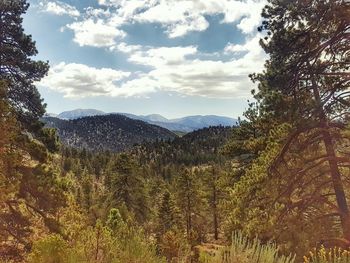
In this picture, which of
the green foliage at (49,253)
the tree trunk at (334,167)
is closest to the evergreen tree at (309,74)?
the tree trunk at (334,167)

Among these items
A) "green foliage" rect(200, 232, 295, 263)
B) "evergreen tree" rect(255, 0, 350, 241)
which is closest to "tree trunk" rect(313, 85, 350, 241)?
"evergreen tree" rect(255, 0, 350, 241)

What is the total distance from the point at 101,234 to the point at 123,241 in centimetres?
106

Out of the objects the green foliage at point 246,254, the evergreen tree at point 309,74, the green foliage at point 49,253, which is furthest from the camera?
the evergreen tree at point 309,74

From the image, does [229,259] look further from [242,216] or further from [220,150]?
[220,150]

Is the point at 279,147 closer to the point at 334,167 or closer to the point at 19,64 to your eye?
the point at 334,167

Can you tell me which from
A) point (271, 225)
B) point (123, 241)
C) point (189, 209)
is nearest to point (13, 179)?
point (123, 241)

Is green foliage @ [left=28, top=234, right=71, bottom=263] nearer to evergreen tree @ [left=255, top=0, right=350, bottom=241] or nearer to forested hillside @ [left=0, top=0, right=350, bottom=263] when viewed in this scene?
forested hillside @ [left=0, top=0, right=350, bottom=263]

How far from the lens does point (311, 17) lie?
12.9m

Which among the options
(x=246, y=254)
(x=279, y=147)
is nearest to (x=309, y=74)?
(x=279, y=147)

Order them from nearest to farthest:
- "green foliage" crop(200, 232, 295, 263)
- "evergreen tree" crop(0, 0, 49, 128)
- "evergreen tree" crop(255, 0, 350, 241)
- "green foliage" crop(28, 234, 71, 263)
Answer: "green foliage" crop(200, 232, 295, 263)
"green foliage" crop(28, 234, 71, 263)
"evergreen tree" crop(255, 0, 350, 241)
"evergreen tree" crop(0, 0, 49, 128)

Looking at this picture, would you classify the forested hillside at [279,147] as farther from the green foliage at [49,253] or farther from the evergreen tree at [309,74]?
the green foliage at [49,253]

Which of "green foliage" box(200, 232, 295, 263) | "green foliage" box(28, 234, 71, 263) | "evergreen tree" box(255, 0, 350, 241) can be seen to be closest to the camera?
"green foliage" box(200, 232, 295, 263)

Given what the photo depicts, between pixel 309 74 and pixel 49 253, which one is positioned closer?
pixel 49 253

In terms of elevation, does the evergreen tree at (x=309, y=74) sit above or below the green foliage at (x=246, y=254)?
above
